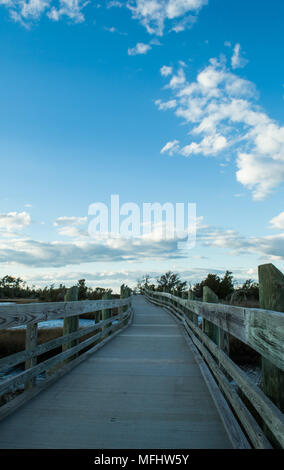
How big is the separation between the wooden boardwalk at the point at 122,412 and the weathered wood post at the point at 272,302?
0.72 metres

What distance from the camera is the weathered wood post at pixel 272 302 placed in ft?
8.75

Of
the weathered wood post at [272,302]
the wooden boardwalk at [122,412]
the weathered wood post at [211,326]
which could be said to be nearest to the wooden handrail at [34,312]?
the wooden boardwalk at [122,412]

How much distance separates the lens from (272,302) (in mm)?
2711

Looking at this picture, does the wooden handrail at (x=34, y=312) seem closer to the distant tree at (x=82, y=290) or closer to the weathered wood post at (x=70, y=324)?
the weathered wood post at (x=70, y=324)

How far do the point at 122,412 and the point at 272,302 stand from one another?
2156mm

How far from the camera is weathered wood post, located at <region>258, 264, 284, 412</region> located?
2.67 metres

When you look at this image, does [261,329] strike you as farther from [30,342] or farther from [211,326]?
[211,326]

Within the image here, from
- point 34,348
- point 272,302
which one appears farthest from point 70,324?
point 272,302

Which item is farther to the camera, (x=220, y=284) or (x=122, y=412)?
(x=220, y=284)
